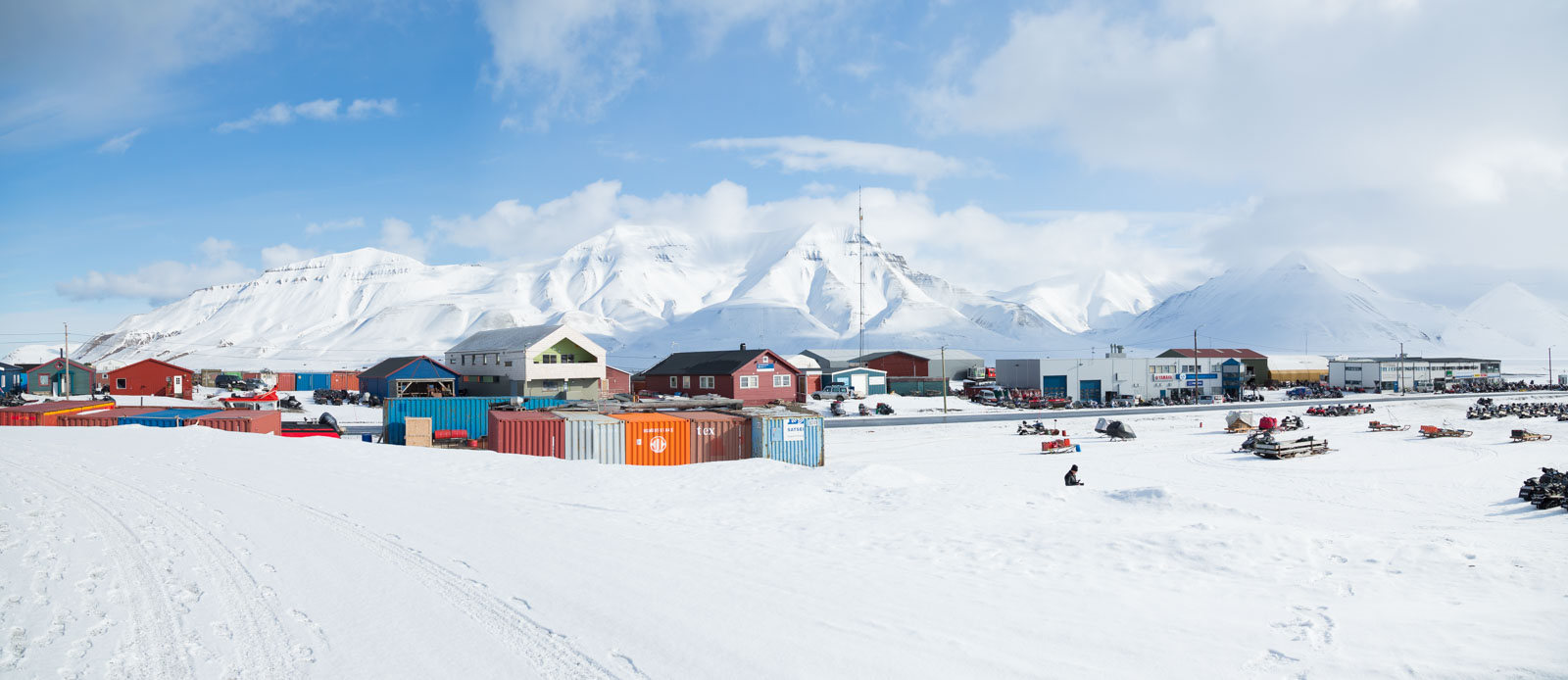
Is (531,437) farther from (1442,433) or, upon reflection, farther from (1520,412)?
(1520,412)

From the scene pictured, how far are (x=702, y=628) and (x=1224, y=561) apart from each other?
875 cm

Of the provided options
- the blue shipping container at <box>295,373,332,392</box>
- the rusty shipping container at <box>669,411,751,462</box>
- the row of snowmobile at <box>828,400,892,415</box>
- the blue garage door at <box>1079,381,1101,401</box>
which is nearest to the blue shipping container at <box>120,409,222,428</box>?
the rusty shipping container at <box>669,411,751,462</box>

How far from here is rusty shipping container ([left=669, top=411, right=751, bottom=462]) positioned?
25.3 metres

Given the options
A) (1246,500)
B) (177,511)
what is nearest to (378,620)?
(177,511)

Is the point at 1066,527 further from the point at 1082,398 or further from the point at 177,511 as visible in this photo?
the point at 1082,398

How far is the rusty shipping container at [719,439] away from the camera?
25281mm

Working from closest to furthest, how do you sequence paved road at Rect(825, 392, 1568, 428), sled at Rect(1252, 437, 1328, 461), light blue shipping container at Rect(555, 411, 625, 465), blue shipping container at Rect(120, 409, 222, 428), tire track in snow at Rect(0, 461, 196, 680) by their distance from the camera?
tire track in snow at Rect(0, 461, 196, 680) → light blue shipping container at Rect(555, 411, 625, 465) → blue shipping container at Rect(120, 409, 222, 428) → sled at Rect(1252, 437, 1328, 461) → paved road at Rect(825, 392, 1568, 428)

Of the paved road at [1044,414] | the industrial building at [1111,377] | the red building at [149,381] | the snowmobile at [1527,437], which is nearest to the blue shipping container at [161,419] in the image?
the paved road at [1044,414]

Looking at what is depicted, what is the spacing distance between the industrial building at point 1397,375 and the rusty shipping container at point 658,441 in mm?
84440

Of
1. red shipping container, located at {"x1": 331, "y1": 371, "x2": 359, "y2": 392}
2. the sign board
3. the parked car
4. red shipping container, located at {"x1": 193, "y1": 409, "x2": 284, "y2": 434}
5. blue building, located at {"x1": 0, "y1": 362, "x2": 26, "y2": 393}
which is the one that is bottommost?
the parked car

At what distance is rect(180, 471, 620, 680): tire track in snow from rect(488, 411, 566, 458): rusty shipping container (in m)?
11.4

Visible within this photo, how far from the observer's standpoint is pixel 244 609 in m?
8.67

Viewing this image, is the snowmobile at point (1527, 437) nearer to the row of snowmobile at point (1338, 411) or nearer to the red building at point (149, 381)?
the row of snowmobile at point (1338, 411)

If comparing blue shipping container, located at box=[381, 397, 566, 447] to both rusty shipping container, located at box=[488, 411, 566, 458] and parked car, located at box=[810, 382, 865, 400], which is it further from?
parked car, located at box=[810, 382, 865, 400]
